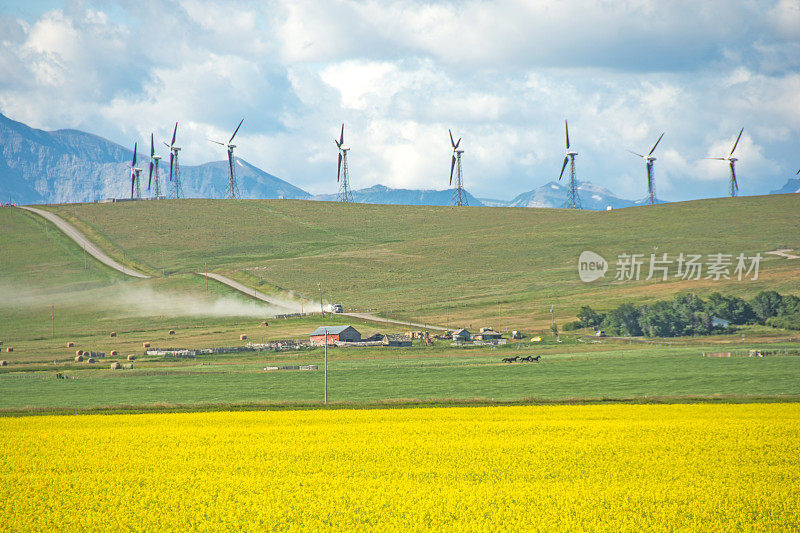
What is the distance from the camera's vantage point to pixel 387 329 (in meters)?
132

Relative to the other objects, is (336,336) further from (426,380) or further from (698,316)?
(698,316)

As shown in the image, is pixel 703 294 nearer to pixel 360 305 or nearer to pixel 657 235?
pixel 657 235

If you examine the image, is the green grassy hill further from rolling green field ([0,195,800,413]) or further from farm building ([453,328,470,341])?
farm building ([453,328,470,341])

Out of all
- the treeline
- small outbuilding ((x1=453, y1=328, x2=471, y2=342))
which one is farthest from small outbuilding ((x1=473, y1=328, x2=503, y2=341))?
the treeline

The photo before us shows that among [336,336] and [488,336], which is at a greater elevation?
[336,336]

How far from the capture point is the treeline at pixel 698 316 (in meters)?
122

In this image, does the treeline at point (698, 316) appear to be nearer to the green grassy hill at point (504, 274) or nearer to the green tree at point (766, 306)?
the green tree at point (766, 306)

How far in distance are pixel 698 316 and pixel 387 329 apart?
5147 centimetres

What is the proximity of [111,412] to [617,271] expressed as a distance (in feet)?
467

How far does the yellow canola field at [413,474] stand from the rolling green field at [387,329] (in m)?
16.6

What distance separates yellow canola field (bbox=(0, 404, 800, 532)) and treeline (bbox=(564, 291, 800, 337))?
86.4 m

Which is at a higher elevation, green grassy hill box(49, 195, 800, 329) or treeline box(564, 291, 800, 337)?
green grassy hill box(49, 195, 800, 329)

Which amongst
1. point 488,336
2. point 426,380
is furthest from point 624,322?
point 426,380

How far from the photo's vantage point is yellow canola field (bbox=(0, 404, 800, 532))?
66.8 feet
